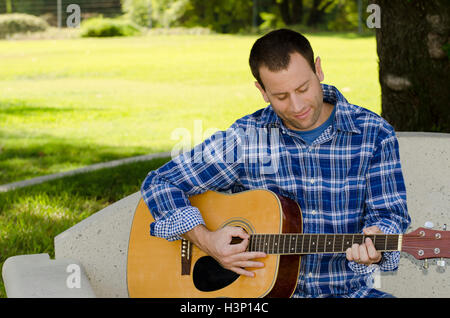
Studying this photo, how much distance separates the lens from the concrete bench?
2.80m

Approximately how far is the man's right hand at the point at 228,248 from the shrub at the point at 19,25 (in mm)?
22704

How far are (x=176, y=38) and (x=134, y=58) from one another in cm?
659

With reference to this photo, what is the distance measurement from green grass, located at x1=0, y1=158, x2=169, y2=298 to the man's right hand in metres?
1.59

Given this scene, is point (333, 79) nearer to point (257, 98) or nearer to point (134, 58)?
point (257, 98)

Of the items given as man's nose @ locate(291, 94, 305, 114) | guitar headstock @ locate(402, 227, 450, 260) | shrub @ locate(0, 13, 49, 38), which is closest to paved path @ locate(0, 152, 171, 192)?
man's nose @ locate(291, 94, 305, 114)

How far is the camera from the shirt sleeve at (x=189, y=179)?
2.69 m

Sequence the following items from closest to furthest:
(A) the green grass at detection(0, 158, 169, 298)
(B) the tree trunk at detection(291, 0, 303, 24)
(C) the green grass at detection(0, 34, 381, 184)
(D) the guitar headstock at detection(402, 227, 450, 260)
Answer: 1. (D) the guitar headstock at detection(402, 227, 450, 260)
2. (A) the green grass at detection(0, 158, 169, 298)
3. (C) the green grass at detection(0, 34, 381, 184)
4. (B) the tree trunk at detection(291, 0, 303, 24)

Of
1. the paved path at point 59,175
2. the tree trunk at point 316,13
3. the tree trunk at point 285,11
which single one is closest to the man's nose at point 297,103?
the paved path at point 59,175

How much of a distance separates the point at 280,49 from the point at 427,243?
0.91m

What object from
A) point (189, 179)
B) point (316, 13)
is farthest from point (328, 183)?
point (316, 13)

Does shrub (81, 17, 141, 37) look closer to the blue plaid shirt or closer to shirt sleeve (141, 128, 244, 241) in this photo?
shirt sleeve (141, 128, 244, 241)

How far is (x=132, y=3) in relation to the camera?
2830 centimetres

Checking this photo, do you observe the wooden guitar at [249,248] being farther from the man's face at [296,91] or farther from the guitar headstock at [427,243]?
the man's face at [296,91]

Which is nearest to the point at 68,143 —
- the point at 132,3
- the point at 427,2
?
the point at 427,2
